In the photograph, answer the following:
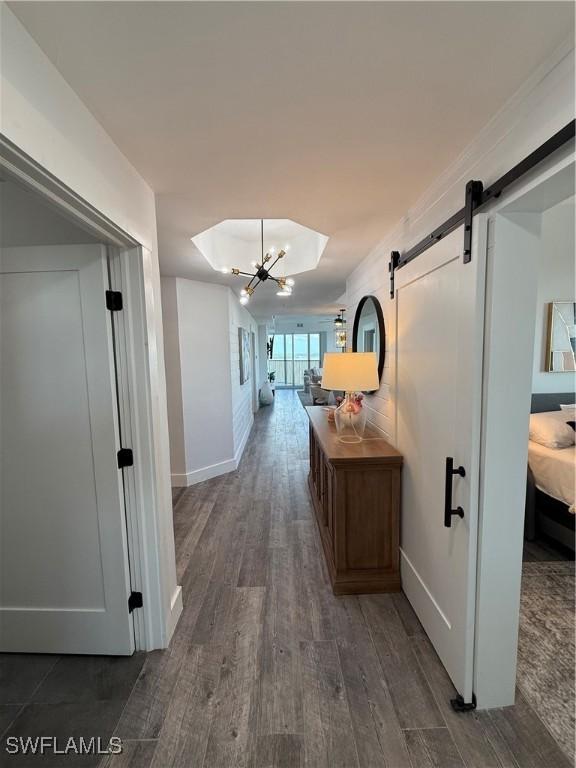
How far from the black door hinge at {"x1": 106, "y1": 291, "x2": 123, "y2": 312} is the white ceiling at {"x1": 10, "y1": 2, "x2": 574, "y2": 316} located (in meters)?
0.60

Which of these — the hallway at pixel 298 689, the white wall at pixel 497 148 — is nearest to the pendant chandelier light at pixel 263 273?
the white wall at pixel 497 148

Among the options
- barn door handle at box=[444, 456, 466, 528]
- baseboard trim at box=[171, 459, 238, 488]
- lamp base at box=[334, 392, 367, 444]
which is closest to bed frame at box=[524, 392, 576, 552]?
lamp base at box=[334, 392, 367, 444]

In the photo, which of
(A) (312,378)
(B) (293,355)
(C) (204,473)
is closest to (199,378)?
(C) (204,473)

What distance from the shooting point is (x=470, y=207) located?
1323 millimetres

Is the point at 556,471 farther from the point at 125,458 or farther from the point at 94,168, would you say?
the point at 94,168

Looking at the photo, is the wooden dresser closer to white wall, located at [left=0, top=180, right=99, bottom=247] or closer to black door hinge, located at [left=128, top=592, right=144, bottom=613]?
black door hinge, located at [left=128, top=592, right=144, bottom=613]

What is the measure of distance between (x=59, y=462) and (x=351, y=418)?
6.47ft

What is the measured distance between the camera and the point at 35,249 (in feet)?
5.07

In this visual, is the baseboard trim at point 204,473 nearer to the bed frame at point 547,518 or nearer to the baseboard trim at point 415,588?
the baseboard trim at point 415,588

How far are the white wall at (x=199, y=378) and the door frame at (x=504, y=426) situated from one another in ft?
10.9

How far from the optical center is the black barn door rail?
93 centimetres

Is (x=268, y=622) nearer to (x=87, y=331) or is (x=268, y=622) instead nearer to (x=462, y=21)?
(x=87, y=331)

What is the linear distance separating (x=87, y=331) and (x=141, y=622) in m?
1.55

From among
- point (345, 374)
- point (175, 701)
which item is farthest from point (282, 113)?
point (175, 701)
